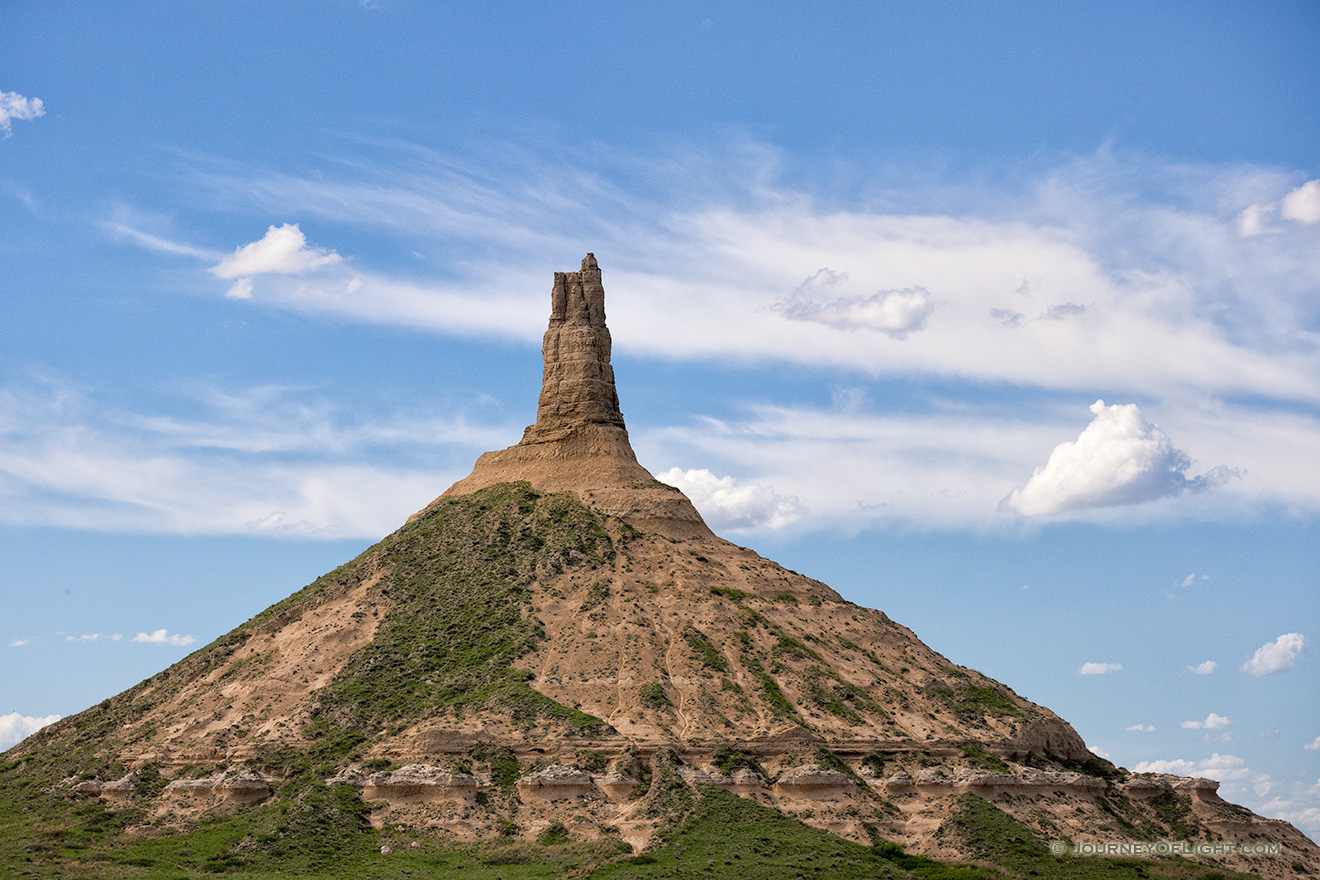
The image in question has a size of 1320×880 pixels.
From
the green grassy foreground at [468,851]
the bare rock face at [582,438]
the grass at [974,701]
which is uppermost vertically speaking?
the bare rock face at [582,438]

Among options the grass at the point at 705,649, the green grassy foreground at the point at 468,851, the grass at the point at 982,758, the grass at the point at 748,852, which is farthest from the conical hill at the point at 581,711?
the grass at the point at 748,852

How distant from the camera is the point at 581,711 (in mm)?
95562

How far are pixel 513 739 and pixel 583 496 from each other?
2901 centimetres

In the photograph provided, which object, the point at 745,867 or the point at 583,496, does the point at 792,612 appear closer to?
the point at 583,496

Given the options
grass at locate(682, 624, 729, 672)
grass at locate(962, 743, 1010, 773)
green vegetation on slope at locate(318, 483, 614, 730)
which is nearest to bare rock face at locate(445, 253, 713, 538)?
green vegetation on slope at locate(318, 483, 614, 730)

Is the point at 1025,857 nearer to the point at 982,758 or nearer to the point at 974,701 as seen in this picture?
the point at 982,758

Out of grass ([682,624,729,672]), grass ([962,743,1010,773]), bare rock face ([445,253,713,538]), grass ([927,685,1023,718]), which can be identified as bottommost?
grass ([962,743,1010,773])

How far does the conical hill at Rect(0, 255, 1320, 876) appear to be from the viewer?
297 ft

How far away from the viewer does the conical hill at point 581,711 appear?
9050 centimetres

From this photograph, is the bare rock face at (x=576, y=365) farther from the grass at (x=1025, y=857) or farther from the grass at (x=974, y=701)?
the grass at (x=1025, y=857)

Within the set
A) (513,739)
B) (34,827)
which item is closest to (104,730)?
(34,827)

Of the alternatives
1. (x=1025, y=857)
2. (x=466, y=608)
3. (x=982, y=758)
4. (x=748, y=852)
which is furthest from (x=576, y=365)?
(x=1025, y=857)

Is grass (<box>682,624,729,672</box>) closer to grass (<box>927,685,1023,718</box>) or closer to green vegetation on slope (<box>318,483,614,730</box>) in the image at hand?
green vegetation on slope (<box>318,483,614,730</box>)

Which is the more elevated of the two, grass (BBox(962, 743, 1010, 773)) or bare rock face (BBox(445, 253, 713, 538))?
bare rock face (BBox(445, 253, 713, 538))
